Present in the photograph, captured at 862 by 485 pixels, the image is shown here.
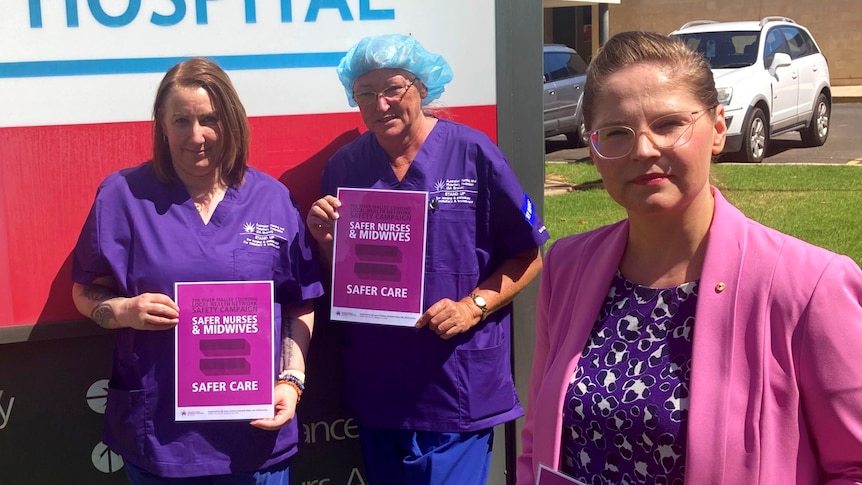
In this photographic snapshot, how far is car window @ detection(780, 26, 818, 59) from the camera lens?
1277 centimetres

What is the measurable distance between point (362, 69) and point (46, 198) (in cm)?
102

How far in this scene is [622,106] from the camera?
1.70 meters

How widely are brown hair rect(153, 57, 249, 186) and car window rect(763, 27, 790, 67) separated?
10.7 meters

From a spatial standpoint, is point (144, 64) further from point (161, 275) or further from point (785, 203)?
point (785, 203)

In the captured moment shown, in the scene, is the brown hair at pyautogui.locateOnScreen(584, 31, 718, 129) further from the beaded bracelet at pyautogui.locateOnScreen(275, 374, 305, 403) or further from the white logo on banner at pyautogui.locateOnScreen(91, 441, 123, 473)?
the white logo on banner at pyautogui.locateOnScreen(91, 441, 123, 473)

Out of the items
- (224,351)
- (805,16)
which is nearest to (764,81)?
(224,351)

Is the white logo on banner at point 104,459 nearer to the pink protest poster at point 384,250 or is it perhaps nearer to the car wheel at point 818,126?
the pink protest poster at point 384,250

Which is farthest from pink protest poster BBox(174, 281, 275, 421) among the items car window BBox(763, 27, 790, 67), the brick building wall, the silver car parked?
the brick building wall

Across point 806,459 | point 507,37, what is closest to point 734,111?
point 507,37

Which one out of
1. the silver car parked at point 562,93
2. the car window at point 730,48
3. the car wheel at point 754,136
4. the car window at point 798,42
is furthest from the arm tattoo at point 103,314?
the car window at point 798,42

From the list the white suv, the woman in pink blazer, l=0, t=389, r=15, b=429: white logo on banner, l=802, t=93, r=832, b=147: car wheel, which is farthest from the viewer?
l=802, t=93, r=832, b=147: car wheel

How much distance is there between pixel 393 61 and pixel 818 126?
12.2 meters

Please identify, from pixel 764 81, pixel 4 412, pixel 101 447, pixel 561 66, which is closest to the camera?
pixel 4 412

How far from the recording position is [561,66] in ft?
45.9
